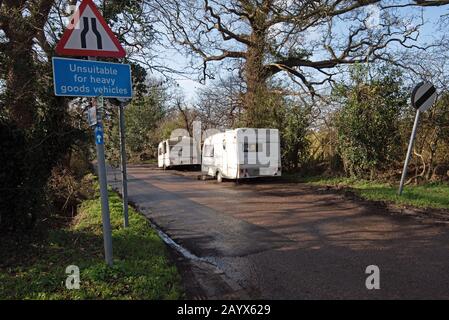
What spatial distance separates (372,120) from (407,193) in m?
3.72

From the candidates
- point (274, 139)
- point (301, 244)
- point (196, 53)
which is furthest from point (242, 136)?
point (301, 244)

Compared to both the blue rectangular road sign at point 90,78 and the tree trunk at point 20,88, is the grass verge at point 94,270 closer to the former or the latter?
the blue rectangular road sign at point 90,78

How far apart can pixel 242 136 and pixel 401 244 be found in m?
9.58

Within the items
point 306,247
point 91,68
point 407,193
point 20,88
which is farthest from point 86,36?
point 407,193

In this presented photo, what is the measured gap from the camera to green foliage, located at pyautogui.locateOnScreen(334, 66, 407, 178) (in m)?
12.6

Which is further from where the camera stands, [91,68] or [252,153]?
[252,153]

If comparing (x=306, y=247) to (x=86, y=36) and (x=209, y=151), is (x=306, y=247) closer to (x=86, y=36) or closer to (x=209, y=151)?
(x=86, y=36)

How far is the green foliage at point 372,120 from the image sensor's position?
12617 mm

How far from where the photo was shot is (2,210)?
5.87 m

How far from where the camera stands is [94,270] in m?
4.57

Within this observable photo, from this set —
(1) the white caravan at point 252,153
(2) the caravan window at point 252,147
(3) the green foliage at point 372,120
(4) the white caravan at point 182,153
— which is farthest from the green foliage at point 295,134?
(4) the white caravan at point 182,153

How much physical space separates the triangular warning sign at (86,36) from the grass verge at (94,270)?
274cm

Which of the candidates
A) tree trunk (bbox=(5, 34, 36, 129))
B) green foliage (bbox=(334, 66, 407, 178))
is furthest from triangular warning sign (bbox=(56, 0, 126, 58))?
green foliage (bbox=(334, 66, 407, 178))
